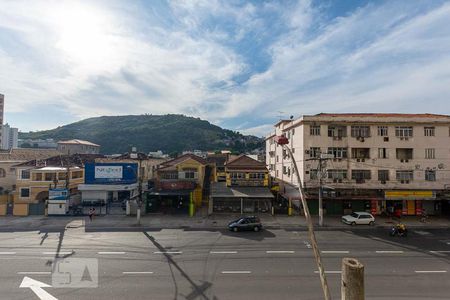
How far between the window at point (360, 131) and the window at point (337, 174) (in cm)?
543

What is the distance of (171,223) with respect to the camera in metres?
30.8

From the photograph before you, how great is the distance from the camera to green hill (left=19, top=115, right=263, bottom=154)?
502 feet

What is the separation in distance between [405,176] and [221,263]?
31.1 metres

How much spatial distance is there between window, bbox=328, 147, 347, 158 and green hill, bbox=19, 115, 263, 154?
106m

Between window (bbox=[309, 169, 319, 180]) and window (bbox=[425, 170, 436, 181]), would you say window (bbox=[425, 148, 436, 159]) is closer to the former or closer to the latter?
window (bbox=[425, 170, 436, 181])

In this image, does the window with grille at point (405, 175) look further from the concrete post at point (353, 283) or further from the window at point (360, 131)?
the concrete post at point (353, 283)

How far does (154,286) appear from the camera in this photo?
14.1m

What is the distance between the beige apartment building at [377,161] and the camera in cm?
3547

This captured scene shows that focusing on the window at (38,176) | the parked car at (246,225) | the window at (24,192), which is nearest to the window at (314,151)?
the parked car at (246,225)

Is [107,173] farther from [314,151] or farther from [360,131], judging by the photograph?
[360,131]

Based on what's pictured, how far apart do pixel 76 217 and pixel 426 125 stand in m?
48.1

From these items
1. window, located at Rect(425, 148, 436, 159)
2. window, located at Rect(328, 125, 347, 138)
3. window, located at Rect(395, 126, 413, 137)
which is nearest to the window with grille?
window, located at Rect(425, 148, 436, 159)

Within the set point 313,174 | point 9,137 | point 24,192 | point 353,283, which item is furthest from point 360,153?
point 9,137

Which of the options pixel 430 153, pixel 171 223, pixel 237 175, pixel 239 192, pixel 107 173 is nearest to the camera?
pixel 171 223
